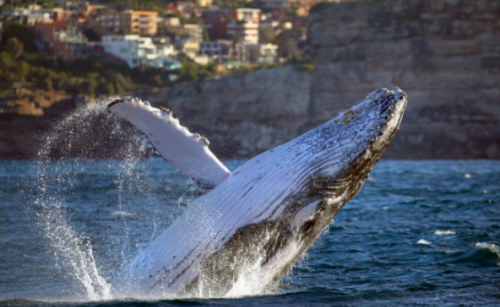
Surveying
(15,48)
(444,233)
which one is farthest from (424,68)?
(444,233)

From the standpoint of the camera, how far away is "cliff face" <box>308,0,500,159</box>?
2292 inches

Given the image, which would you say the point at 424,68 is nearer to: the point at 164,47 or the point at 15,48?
the point at 164,47

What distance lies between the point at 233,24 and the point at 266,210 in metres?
105

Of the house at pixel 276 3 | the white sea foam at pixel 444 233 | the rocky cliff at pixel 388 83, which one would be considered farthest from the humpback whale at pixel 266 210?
the house at pixel 276 3

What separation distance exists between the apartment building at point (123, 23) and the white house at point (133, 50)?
524cm

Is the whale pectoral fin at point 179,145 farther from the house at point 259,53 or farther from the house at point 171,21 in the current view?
the house at point 171,21

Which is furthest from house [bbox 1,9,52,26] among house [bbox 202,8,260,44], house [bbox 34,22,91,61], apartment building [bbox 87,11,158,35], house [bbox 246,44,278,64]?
house [bbox 202,8,260,44]

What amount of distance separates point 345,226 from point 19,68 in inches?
2425

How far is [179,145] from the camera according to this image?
531cm

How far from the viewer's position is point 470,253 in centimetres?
838

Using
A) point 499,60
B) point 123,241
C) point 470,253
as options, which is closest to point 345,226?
point 470,253

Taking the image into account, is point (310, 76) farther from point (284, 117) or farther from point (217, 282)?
point (217, 282)

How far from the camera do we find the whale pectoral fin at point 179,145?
516 centimetres

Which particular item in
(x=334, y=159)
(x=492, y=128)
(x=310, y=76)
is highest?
(x=334, y=159)
